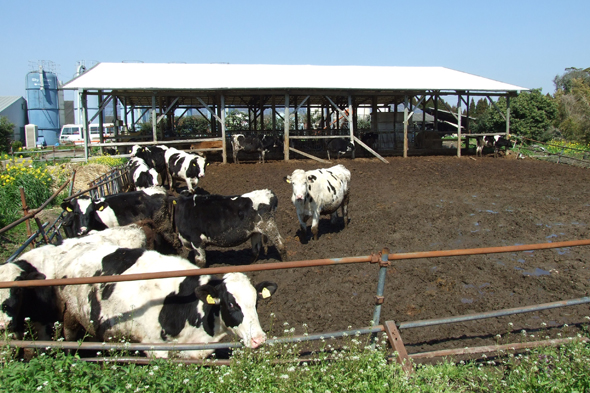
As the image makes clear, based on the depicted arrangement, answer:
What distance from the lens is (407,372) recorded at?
11.7 ft

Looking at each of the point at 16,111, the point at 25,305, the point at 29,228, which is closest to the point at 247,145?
the point at 29,228

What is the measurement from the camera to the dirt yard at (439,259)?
5.56 m

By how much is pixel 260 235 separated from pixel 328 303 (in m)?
2.31

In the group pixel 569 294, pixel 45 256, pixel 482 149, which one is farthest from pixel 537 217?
pixel 482 149

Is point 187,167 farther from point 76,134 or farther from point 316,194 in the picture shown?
point 76,134

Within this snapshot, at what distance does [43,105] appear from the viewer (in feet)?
185

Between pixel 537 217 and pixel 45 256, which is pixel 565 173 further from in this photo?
pixel 45 256

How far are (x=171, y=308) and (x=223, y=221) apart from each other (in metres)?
3.33

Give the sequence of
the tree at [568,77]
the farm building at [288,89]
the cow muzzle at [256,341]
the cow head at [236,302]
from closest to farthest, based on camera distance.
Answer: the cow muzzle at [256,341] < the cow head at [236,302] < the farm building at [288,89] < the tree at [568,77]

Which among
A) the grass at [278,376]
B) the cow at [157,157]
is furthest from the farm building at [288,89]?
the grass at [278,376]

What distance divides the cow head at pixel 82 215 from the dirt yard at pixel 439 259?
6.83 feet

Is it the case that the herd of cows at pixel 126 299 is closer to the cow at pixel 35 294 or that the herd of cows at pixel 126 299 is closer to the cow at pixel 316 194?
the cow at pixel 35 294

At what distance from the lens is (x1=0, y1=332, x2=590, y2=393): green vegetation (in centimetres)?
327

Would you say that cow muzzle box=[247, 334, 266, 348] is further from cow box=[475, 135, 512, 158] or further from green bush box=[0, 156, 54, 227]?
cow box=[475, 135, 512, 158]
